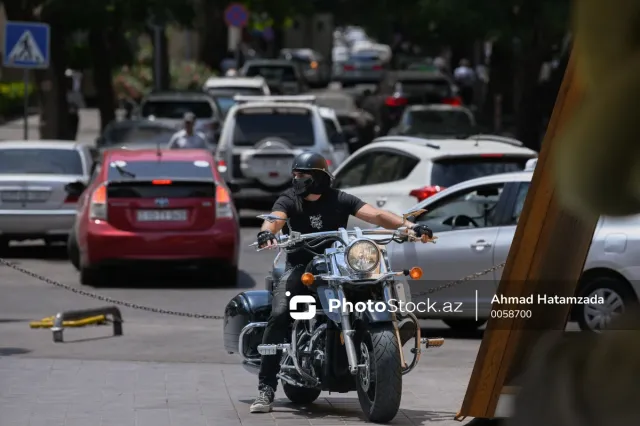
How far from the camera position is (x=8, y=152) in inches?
734

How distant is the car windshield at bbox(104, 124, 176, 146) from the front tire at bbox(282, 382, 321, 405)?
15.1 metres

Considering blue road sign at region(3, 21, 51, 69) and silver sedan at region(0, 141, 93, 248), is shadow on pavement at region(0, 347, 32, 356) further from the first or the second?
blue road sign at region(3, 21, 51, 69)

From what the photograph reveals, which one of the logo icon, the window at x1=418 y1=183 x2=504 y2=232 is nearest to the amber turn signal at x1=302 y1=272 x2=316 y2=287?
the logo icon

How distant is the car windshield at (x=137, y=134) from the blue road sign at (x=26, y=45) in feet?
5.32

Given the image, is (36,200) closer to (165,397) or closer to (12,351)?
(12,351)

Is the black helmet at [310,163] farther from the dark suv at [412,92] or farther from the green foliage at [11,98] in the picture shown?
the green foliage at [11,98]

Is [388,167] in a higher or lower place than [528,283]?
lower

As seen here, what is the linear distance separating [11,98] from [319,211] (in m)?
38.8

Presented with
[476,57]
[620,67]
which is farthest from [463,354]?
[476,57]

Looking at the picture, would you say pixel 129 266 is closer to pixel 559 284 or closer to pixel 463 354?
pixel 463 354

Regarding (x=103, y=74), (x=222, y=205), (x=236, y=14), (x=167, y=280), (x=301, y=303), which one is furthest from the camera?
(x=236, y=14)

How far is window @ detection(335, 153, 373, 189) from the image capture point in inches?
657

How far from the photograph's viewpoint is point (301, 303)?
26.9 ft

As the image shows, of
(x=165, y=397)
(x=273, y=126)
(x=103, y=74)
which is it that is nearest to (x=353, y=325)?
(x=165, y=397)
